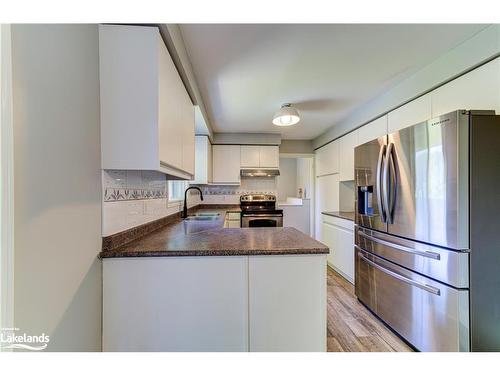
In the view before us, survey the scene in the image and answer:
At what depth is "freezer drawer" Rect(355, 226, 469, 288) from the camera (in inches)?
51.9

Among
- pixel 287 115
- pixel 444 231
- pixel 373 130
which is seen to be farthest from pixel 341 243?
pixel 287 115

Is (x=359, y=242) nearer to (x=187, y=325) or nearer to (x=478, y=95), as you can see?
(x=478, y=95)

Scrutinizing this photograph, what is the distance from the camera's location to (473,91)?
1.50m

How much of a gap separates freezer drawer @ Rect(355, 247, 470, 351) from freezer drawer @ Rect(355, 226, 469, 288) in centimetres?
5

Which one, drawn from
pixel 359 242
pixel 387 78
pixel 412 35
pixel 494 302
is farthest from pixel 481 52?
pixel 359 242

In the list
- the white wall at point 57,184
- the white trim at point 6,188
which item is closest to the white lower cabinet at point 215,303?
the white wall at point 57,184

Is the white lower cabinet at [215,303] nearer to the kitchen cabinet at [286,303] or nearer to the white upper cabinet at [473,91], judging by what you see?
the kitchen cabinet at [286,303]

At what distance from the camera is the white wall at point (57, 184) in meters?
0.68

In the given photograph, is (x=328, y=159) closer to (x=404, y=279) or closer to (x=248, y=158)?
(x=248, y=158)

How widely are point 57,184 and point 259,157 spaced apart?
3.42 metres

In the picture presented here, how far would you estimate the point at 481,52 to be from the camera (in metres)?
1.41

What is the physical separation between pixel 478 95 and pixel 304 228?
12.8ft
